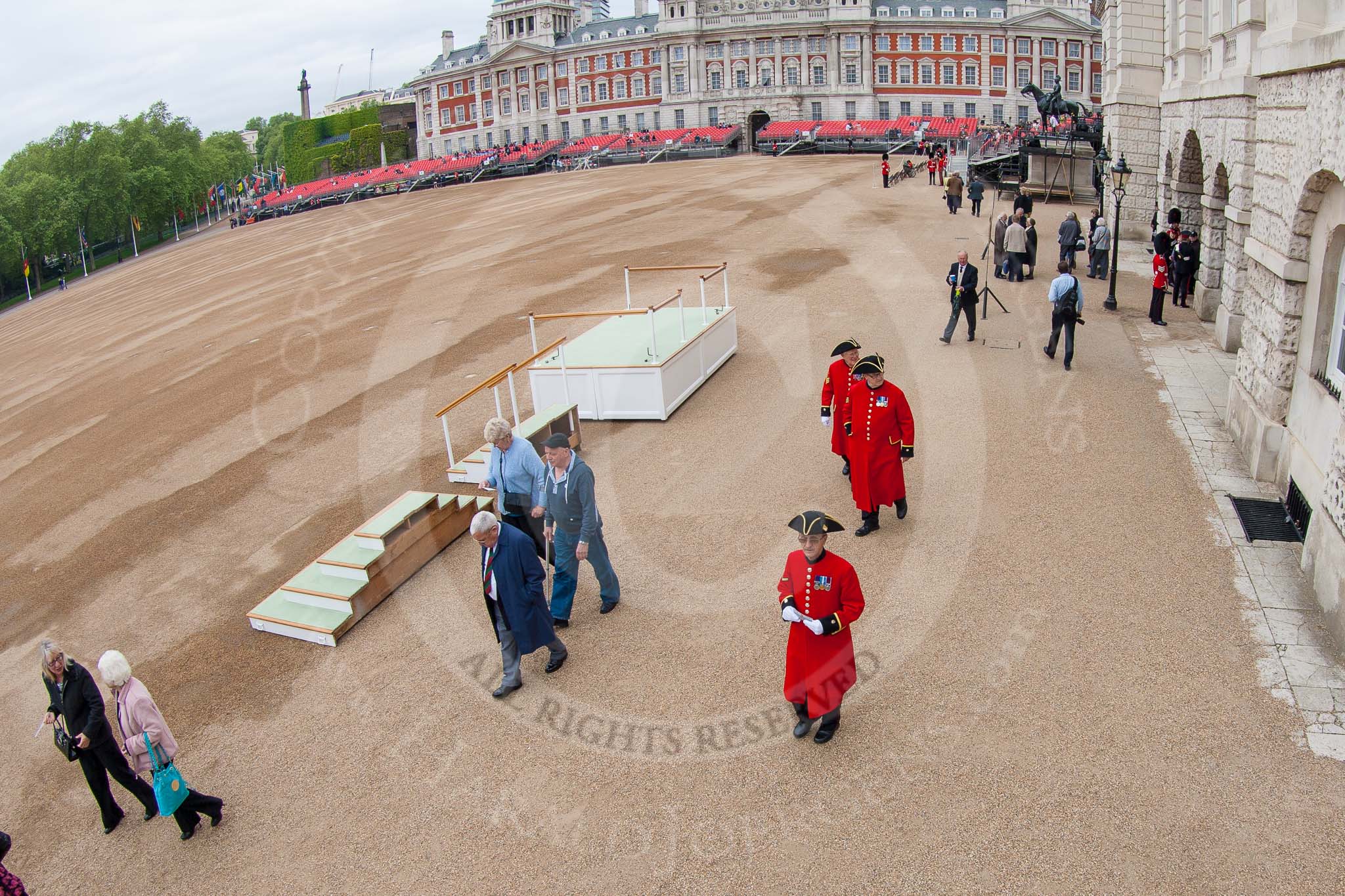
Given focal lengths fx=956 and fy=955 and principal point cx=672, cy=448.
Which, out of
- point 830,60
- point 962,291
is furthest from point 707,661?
point 830,60

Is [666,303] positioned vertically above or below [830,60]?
below

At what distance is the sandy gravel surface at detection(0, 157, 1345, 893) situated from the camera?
6.39 meters

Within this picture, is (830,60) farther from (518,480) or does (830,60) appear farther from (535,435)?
(518,480)

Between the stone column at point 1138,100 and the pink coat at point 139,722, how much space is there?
29084mm

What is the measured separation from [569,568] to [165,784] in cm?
367

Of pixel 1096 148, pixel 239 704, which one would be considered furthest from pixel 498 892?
pixel 1096 148

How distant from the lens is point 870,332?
1805 cm

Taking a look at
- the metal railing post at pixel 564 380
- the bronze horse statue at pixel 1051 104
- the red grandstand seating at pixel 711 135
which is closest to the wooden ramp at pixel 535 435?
the metal railing post at pixel 564 380

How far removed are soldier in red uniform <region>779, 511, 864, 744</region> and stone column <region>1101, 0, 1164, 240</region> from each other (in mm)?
26190

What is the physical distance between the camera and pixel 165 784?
677 centimetres

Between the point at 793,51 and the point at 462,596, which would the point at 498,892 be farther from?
the point at 793,51

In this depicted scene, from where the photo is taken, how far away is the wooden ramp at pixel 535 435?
41.5 ft

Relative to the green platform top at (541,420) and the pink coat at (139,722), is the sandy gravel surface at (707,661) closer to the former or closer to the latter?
the green platform top at (541,420)

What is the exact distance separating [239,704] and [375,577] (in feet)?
5.86
